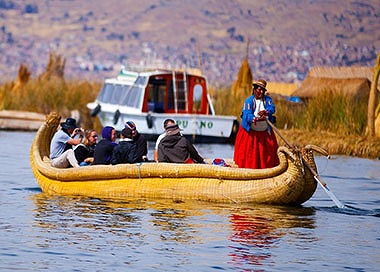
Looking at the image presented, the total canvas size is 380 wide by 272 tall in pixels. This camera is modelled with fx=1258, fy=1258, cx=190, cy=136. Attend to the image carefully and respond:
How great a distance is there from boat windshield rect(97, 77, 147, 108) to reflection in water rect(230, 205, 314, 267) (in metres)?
18.6

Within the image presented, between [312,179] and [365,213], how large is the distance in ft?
3.44

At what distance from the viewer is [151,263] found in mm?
12734

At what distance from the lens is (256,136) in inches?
715

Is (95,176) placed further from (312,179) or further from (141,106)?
(141,106)

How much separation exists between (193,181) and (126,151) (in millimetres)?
1359

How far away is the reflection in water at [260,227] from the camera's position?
523 inches

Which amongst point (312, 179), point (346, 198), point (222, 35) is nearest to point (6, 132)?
point (346, 198)

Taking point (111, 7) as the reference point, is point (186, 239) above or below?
below

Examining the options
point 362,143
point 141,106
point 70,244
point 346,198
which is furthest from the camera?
point 141,106

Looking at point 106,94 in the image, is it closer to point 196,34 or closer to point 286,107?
point 286,107

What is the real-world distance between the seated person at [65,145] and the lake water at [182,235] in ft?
2.20

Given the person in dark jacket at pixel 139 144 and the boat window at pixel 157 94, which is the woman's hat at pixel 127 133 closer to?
the person in dark jacket at pixel 139 144

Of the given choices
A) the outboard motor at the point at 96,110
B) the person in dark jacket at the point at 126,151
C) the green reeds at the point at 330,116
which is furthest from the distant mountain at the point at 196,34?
the person in dark jacket at the point at 126,151

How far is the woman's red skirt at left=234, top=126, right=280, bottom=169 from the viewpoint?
59.5ft
